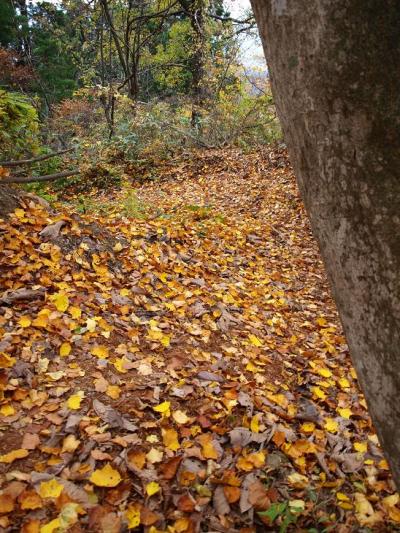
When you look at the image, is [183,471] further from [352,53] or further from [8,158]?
[8,158]

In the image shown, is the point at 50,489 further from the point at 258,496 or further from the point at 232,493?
the point at 258,496

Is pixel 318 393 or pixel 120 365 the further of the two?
pixel 318 393

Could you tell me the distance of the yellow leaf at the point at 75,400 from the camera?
2482mm

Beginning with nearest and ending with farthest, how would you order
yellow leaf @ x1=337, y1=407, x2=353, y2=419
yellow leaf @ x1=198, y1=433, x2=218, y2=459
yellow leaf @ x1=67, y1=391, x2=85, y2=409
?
1. yellow leaf @ x1=198, y1=433, x2=218, y2=459
2. yellow leaf @ x1=67, y1=391, x2=85, y2=409
3. yellow leaf @ x1=337, y1=407, x2=353, y2=419

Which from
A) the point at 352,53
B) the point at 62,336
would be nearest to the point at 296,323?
the point at 62,336

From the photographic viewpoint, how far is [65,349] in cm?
296

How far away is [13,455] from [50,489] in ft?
1.00

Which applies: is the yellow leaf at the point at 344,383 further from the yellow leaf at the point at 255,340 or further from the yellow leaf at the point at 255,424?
the yellow leaf at the point at 255,424

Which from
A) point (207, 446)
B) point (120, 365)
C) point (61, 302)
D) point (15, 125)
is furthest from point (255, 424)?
point (15, 125)

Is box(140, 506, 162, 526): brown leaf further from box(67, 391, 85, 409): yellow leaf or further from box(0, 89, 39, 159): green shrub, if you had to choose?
box(0, 89, 39, 159): green shrub

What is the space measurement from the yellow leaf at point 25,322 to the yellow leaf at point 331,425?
2352mm

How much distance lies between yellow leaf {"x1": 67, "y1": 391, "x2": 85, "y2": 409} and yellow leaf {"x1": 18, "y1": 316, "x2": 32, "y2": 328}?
31.7 inches

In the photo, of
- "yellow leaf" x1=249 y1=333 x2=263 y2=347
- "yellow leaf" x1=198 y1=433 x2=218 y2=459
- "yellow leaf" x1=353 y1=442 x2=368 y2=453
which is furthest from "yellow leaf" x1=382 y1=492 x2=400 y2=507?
"yellow leaf" x1=249 y1=333 x2=263 y2=347

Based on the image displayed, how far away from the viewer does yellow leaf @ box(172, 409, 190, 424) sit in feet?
8.35
